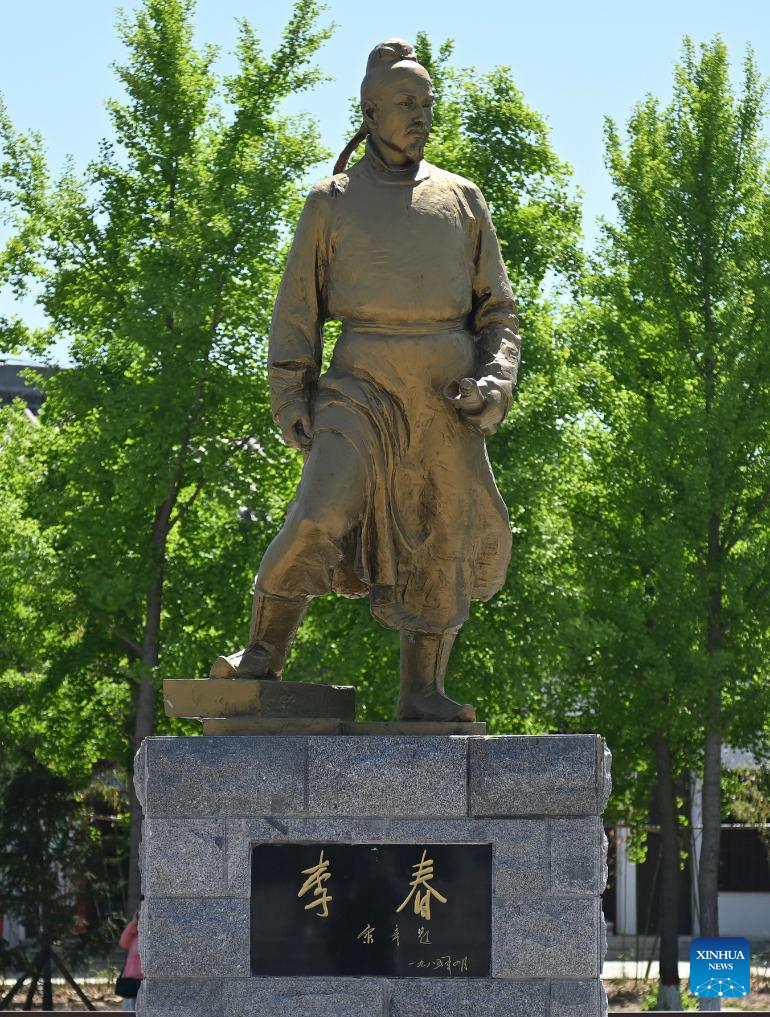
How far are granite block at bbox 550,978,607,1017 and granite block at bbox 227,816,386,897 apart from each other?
786mm

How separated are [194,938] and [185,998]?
201 mm

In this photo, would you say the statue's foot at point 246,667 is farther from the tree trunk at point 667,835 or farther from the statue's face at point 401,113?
the tree trunk at point 667,835

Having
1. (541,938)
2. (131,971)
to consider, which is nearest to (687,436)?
(131,971)

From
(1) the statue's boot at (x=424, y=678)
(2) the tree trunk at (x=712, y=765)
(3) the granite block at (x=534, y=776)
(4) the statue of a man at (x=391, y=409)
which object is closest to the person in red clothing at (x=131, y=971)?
(2) the tree trunk at (x=712, y=765)

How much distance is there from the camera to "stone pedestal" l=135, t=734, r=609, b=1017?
20.1 feet

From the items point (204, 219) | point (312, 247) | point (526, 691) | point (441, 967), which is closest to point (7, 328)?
point (204, 219)

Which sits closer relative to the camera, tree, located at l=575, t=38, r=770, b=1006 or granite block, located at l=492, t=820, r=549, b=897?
granite block, located at l=492, t=820, r=549, b=897

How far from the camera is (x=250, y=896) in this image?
6.18 m

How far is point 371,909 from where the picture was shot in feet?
20.5

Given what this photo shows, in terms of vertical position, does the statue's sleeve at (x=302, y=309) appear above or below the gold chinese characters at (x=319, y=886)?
above

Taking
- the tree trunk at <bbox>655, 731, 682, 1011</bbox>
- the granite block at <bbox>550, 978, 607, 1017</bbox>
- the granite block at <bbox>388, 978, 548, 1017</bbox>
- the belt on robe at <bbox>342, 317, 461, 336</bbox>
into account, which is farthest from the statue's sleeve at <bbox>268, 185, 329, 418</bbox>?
the tree trunk at <bbox>655, 731, 682, 1011</bbox>

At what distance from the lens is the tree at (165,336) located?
53.3 ft

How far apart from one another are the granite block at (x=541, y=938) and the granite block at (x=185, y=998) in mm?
943

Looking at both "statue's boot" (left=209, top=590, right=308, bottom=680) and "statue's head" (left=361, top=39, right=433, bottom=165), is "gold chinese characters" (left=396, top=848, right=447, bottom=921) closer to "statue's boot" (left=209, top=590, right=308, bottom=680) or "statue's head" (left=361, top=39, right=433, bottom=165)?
"statue's boot" (left=209, top=590, right=308, bottom=680)
